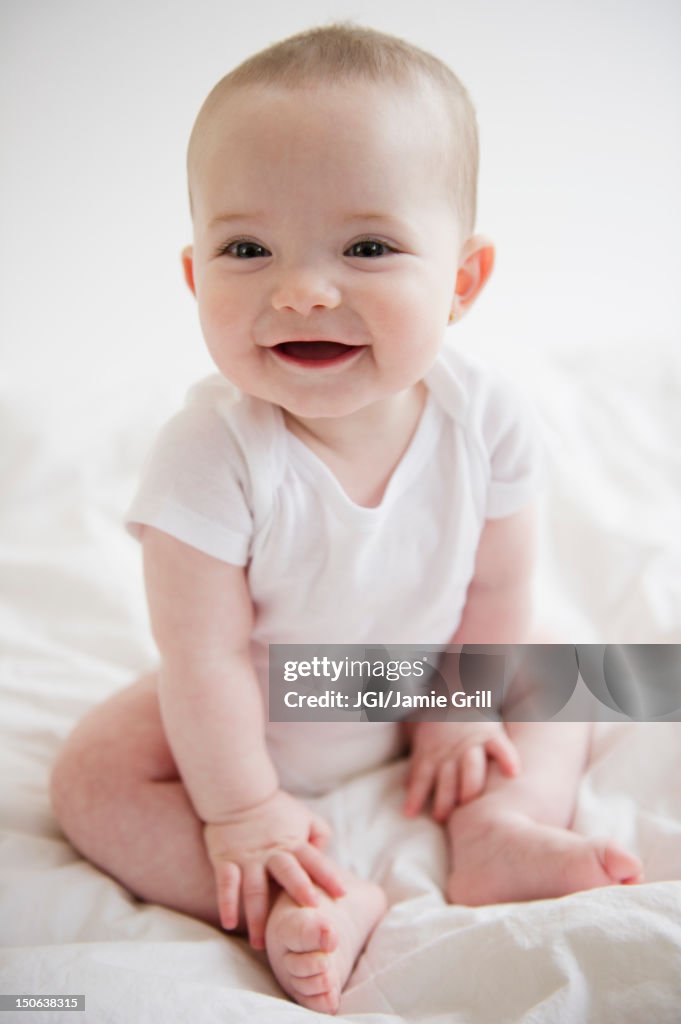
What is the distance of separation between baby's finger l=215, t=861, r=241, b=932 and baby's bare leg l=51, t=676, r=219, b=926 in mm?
28

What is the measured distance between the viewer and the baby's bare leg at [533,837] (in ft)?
2.08

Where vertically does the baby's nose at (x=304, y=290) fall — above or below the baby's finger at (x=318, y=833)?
above

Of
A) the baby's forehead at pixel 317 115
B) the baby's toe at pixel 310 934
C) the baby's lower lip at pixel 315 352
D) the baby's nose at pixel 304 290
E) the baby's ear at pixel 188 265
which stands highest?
the baby's forehead at pixel 317 115

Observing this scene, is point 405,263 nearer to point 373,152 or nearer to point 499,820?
point 373,152

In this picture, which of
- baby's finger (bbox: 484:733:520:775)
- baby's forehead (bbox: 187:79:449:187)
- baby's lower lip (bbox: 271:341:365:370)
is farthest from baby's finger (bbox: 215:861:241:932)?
baby's forehead (bbox: 187:79:449:187)

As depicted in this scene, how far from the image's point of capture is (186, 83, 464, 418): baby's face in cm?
52

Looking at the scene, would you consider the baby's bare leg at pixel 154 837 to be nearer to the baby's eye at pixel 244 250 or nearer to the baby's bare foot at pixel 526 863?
the baby's bare foot at pixel 526 863

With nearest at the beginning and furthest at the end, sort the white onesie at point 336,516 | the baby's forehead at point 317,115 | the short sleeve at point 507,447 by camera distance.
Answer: the baby's forehead at point 317,115 < the white onesie at point 336,516 < the short sleeve at point 507,447

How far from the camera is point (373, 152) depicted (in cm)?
52

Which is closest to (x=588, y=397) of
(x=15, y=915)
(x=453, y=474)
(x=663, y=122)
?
(x=663, y=122)

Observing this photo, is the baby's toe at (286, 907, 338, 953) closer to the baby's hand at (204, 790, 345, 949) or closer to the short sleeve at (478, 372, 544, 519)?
the baby's hand at (204, 790, 345, 949)

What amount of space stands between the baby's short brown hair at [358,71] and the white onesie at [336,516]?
0.16m

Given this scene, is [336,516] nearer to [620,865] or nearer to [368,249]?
[368,249]

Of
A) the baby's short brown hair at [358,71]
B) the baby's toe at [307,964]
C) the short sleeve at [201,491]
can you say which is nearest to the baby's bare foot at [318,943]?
the baby's toe at [307,964]
